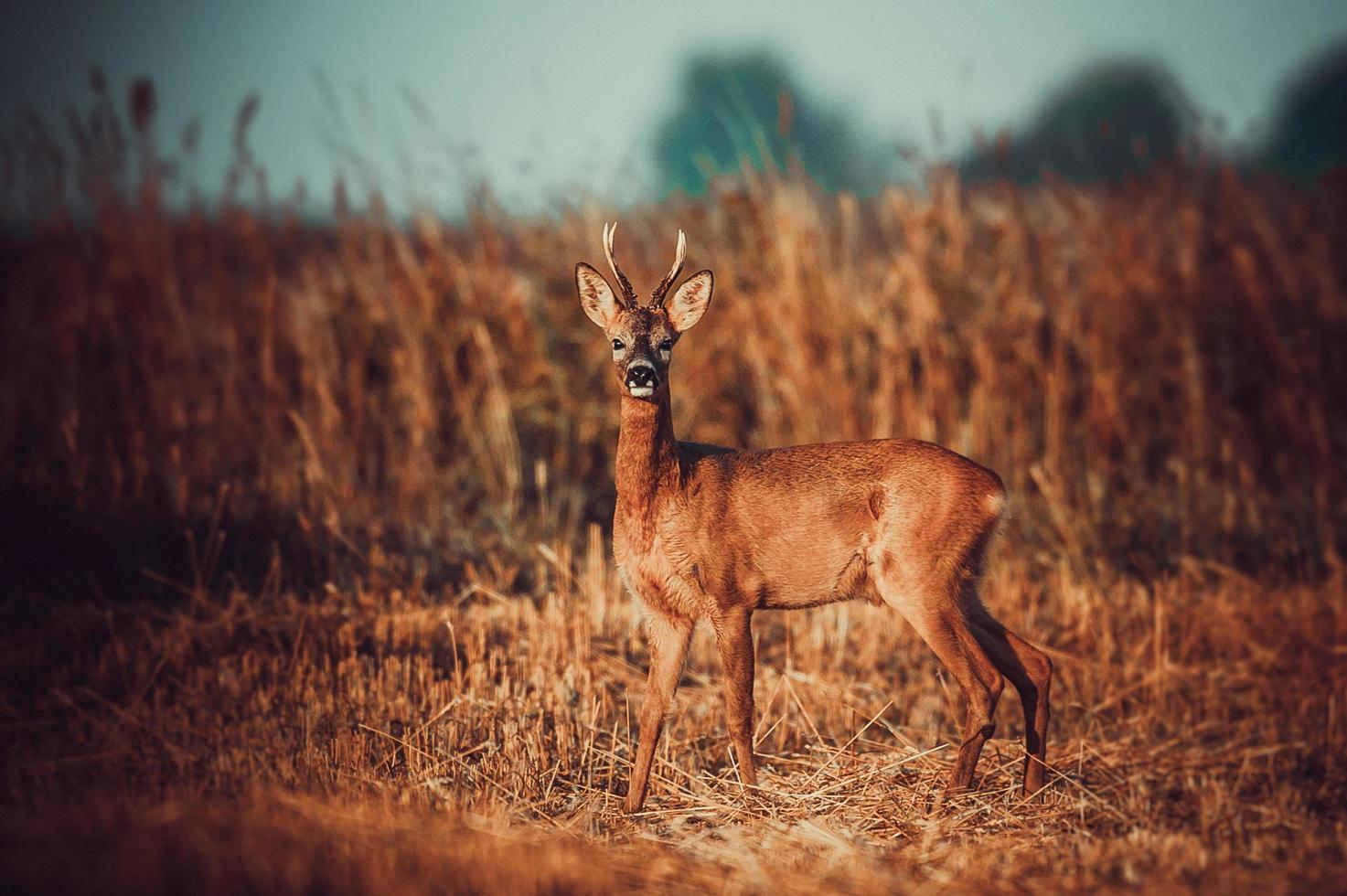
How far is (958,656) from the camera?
5.24 metres

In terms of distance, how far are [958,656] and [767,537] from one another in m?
0.98

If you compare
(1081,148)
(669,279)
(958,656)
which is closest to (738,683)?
(958,656)

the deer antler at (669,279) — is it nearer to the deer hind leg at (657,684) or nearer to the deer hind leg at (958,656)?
the deer hind leg at (657,684)

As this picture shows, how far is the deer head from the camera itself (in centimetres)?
505

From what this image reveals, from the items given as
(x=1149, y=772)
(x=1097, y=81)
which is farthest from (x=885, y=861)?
(x=1097, y=81)

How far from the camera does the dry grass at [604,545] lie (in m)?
4.32

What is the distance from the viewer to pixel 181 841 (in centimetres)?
338

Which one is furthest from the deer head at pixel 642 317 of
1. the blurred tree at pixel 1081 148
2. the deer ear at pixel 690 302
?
the blurred tree at pixel 1081 148

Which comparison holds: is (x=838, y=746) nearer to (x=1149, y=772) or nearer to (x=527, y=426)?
(x=1149, y=772)

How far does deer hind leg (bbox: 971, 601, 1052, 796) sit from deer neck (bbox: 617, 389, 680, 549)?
1.65 meters

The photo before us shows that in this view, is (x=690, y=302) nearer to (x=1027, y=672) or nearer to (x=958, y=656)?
(x=958, y=656)

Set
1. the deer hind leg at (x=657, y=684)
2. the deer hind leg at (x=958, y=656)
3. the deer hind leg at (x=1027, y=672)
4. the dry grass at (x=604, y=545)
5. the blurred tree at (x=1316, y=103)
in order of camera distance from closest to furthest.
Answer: the dry grass at (x=604, y=545)
the deer hind leg at (x=657, y=684)
the deer hind leg at (x=958, y=656)
the deer hind leg at (x=1027, y=672)
the blurred tree at (x=1316, y=103)

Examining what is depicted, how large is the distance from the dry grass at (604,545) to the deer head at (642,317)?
1701 millimetres

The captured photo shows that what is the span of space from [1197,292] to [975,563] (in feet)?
21.9
